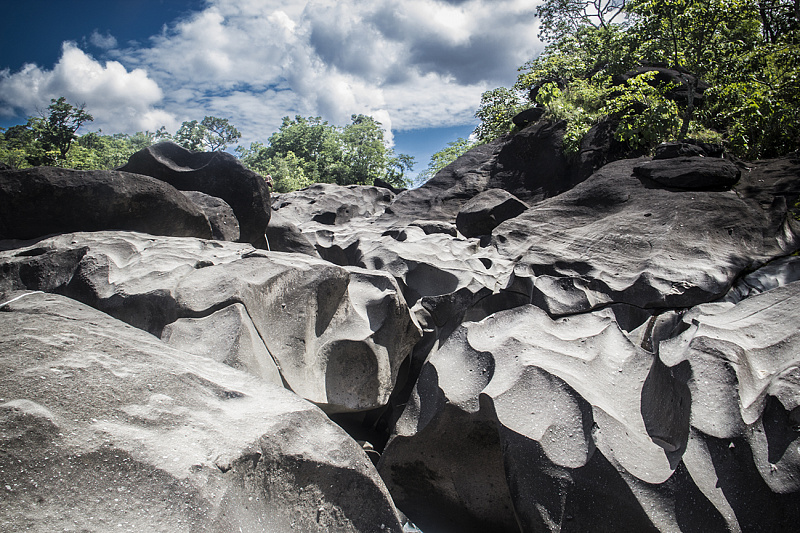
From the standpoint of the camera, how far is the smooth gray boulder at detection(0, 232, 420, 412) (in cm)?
294

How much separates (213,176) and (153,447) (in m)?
5.30

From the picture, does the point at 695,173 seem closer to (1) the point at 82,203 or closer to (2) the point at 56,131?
(1) the point at 82,203

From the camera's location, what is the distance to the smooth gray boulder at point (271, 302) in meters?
2.94

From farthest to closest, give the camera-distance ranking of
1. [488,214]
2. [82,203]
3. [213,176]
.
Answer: [488,214], [213,176], [82,203]

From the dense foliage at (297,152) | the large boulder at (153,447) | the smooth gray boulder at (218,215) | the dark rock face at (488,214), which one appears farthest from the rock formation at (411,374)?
the dense foliage at (297,152)

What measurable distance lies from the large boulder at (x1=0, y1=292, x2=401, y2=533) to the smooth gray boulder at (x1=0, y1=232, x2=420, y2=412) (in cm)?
80

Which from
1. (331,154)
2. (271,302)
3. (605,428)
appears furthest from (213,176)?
(331,154)

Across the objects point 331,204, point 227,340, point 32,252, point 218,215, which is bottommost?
point 227,340

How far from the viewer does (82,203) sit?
4.29 meters

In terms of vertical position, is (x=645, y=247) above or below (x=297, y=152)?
below

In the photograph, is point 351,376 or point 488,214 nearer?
point 351,376

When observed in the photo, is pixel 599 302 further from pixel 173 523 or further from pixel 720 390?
pixel 173 523

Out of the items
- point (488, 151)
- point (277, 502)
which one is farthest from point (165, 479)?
point (488, 151)

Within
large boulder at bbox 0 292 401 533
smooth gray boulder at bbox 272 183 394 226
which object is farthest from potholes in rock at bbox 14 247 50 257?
smooth gray boulder at bbox 272 183 394 226
